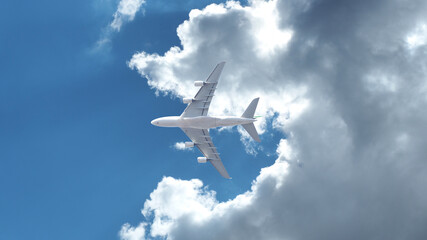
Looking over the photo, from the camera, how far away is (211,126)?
341 feet

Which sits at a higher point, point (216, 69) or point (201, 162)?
point (216, 69)

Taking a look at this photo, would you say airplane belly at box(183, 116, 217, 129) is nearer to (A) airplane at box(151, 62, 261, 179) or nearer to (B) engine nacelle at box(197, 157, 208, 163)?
(A) airplane at box(151, 62, 261, 179)

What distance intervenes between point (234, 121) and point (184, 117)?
12786 millimetres

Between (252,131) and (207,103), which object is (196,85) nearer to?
(207,103)

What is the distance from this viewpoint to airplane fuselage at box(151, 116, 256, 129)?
100500 millimetres

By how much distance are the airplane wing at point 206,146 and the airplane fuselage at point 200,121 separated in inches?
147

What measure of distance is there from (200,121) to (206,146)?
979 cm

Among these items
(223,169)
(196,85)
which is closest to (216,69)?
(196,85)

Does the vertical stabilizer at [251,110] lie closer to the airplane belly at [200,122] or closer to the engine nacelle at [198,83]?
the airplane belly at [200,122]

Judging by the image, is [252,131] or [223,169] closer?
[252,131]

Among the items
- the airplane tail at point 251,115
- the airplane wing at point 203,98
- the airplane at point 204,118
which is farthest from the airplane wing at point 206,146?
the airplane tail at point 251,115

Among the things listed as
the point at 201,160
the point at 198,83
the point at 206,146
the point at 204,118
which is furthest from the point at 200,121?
the point at 201,160

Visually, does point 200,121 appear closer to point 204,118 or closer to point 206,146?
point 204,118

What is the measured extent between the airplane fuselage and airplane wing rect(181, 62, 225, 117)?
4.82 feet
